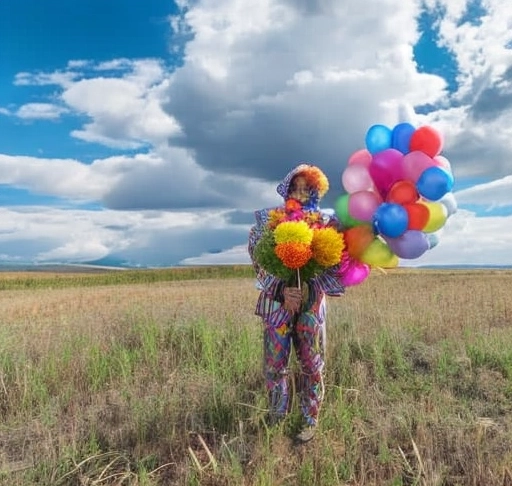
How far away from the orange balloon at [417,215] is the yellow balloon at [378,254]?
0.23m

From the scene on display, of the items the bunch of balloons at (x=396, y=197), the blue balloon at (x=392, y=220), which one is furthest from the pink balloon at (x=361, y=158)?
the blue balloon at (x=392, y=220)

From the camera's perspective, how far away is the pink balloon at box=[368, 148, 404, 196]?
4130mm

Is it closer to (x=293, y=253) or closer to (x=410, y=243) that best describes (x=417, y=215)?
(x=410, y=243)

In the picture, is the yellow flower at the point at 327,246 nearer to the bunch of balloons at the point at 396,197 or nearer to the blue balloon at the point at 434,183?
the bunch of balloons at the point at 396,197

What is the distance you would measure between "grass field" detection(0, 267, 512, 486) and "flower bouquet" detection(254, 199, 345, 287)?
43.2 inches

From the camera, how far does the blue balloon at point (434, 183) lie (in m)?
3.89

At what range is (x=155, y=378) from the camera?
18.8 ft

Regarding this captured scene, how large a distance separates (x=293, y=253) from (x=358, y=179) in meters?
0.85

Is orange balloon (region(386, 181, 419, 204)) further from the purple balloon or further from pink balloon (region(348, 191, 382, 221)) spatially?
the purple balloon

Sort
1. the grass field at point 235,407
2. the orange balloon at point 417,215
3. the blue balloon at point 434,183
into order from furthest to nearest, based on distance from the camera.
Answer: the orange balloon at point 417,215, the blue balloon at point 434,183, the grass field at point 235,407

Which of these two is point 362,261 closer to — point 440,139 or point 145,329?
point 440,139

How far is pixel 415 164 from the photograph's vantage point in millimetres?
4020

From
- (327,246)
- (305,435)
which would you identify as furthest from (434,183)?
(305,435)

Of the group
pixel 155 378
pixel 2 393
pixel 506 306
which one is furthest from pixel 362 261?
pixel 506 306
